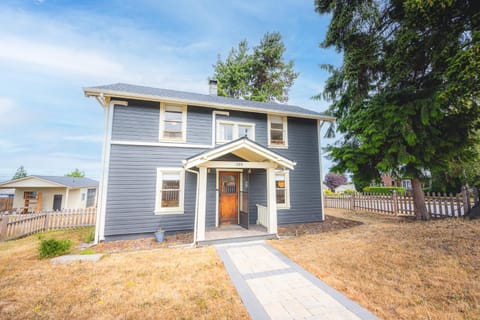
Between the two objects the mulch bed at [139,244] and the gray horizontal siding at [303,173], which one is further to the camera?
the gray horizontal siding at [303,173]

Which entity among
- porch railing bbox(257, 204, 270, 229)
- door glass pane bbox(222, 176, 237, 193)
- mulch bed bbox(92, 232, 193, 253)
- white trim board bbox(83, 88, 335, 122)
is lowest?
mulch bed bbox(92, 232, 193, 253)

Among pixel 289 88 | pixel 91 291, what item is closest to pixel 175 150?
pixel 91 291

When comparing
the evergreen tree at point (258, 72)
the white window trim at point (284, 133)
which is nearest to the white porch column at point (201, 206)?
the white window trim at point (284, 133)

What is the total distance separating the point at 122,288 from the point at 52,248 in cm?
324

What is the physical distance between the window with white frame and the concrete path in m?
4.85

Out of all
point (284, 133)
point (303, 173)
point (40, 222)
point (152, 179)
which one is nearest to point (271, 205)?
point (303, 173)

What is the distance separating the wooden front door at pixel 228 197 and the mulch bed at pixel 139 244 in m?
1.59

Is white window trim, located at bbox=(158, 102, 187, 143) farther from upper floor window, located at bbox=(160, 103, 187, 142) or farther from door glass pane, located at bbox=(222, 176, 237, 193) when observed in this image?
door glass pane, located at bbox=(222, 176, 237, 193)

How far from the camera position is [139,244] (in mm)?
6266

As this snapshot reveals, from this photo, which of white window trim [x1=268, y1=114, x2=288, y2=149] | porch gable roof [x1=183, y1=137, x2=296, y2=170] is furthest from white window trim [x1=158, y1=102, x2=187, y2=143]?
white window trim [x1=268, y1=114, x2=288, y2=149]

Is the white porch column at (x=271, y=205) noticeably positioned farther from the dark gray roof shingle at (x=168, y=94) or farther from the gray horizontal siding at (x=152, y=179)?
the dark gray roof shingle at (x=168, y=94)

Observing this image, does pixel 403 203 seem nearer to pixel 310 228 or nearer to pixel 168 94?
pixel 310 228

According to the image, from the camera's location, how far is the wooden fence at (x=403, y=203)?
7660mm

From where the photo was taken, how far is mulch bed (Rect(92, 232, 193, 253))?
5.85 meters
